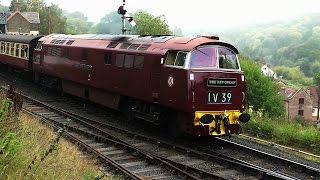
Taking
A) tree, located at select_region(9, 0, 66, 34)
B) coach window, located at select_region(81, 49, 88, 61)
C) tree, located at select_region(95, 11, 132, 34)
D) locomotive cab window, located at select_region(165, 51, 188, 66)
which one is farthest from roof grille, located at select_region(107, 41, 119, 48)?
tree, located at select_region(95, 11, 132, 34)

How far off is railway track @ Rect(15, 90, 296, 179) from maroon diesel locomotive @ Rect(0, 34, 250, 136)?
775 mm

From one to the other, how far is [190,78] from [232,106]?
64.5 inches

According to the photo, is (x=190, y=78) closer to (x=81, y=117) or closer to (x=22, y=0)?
(x=81, y=117)

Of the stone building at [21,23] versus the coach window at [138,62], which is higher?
the stone building at [21,23]

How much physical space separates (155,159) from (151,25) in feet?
185

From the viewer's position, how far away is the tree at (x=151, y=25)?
6462 cm

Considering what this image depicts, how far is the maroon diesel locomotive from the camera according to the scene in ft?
38.2

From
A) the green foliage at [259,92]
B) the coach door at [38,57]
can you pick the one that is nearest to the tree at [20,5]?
the green foliage at [259,92]

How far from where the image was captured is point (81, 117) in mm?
16250

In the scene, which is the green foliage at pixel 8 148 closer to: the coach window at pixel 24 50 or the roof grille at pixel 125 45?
the roof grille at pixel 125 45

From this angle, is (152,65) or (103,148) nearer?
(103,148)

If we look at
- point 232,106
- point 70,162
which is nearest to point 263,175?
point 232,106

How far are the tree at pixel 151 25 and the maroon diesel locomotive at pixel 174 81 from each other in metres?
47.8

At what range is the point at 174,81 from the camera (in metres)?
12.0
